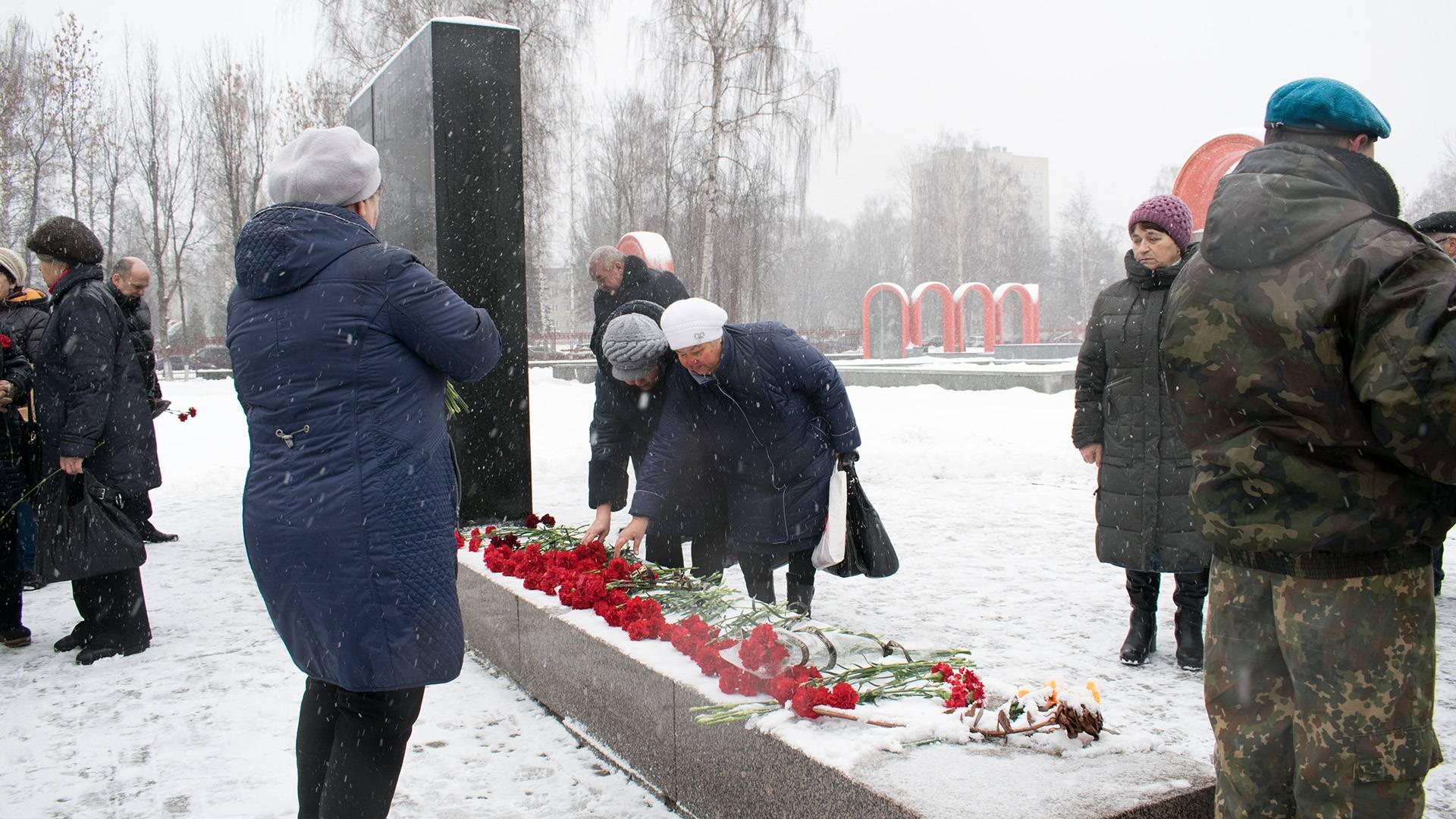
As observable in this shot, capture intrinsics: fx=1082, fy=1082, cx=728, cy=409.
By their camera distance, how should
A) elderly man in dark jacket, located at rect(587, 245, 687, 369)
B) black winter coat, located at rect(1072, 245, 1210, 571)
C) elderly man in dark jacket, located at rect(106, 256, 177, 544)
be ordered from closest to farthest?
black winter coat, located at rect(1072, 245, 1210, 571), elderly man in dark jacket, located at rect(587, 245, 687, 369), elderly man in dark jacket, located at rect(106, 256, 177, 544)

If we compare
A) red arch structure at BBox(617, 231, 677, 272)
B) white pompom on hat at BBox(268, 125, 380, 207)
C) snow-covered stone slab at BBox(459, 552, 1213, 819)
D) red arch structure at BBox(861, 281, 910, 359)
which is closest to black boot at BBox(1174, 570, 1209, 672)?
snow-covered stone slab at BBox(459, 552, 1213, 819)

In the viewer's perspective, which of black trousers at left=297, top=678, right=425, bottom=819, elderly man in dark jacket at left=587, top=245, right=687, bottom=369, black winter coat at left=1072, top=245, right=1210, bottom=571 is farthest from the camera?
elderly man in dark jacket at left=587, top=245, right=687, bottom=369

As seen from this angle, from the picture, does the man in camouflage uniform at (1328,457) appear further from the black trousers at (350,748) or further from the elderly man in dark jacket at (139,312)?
the elderly man in dark jacket at (139,312)

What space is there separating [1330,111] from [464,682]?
11.8 ft

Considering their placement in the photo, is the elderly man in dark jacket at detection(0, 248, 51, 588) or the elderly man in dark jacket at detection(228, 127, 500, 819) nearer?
the elderly man in dark jacket at detection(228, 127, 500, 819)

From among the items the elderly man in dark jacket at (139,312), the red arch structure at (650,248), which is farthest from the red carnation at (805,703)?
the red arch structure at (650,248)

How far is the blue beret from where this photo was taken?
73.6 inches

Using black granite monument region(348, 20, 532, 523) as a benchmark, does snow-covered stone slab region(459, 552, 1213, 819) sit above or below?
below

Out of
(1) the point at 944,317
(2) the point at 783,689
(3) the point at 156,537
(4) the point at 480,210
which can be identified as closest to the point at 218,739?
(2) the point at 783,689

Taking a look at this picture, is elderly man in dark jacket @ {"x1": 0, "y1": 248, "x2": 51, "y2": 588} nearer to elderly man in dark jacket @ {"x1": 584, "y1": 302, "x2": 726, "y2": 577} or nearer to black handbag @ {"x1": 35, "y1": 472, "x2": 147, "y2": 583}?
black handbag @ {"x1": 35, "y1": 472, "x2": 147, "y2": 583}

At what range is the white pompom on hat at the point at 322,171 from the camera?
2.35 meters

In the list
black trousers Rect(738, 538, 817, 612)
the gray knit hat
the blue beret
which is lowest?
black trousers Rect(738, 538, 817, 612)

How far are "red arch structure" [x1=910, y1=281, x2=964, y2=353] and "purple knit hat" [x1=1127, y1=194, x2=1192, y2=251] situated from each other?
26.1 m

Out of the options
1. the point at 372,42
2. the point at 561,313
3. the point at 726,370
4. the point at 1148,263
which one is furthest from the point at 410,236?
the point at 561,313
